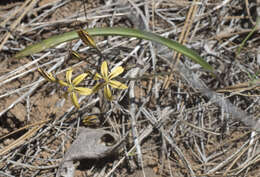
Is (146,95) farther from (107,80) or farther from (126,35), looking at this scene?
(126,35)

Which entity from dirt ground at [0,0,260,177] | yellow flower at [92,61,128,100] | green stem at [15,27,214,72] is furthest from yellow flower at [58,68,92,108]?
dirt ground at [0,0,260,177]

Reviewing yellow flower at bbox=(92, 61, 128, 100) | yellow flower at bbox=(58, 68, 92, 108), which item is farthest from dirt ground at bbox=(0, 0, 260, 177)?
yellow flower at bbox=(58, 68, 92, 108)

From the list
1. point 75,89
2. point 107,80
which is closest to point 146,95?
point 107,80

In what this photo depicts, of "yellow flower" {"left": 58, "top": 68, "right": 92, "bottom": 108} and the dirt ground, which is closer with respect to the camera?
"yellow flower" {"left": 58, "top": 68, "right": 92, "bottom": 108}

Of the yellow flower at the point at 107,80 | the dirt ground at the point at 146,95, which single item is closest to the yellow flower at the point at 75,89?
the yellow flower at the point at 107,80

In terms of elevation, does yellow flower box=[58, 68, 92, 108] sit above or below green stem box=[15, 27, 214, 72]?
below

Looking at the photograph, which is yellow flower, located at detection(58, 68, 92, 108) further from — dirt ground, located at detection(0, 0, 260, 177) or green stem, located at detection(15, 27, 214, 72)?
dirt ground, located at detection(0, 0, 260, 177)

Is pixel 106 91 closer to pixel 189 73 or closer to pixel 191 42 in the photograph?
pixel 189 73

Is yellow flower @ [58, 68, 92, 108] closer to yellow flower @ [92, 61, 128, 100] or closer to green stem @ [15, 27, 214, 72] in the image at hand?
yellow flower @ [92, 61, 128, 100]

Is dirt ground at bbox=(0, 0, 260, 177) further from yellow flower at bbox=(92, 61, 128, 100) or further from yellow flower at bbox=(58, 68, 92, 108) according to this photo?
yellow flower at bbox=(58, 68, 92, 108)
